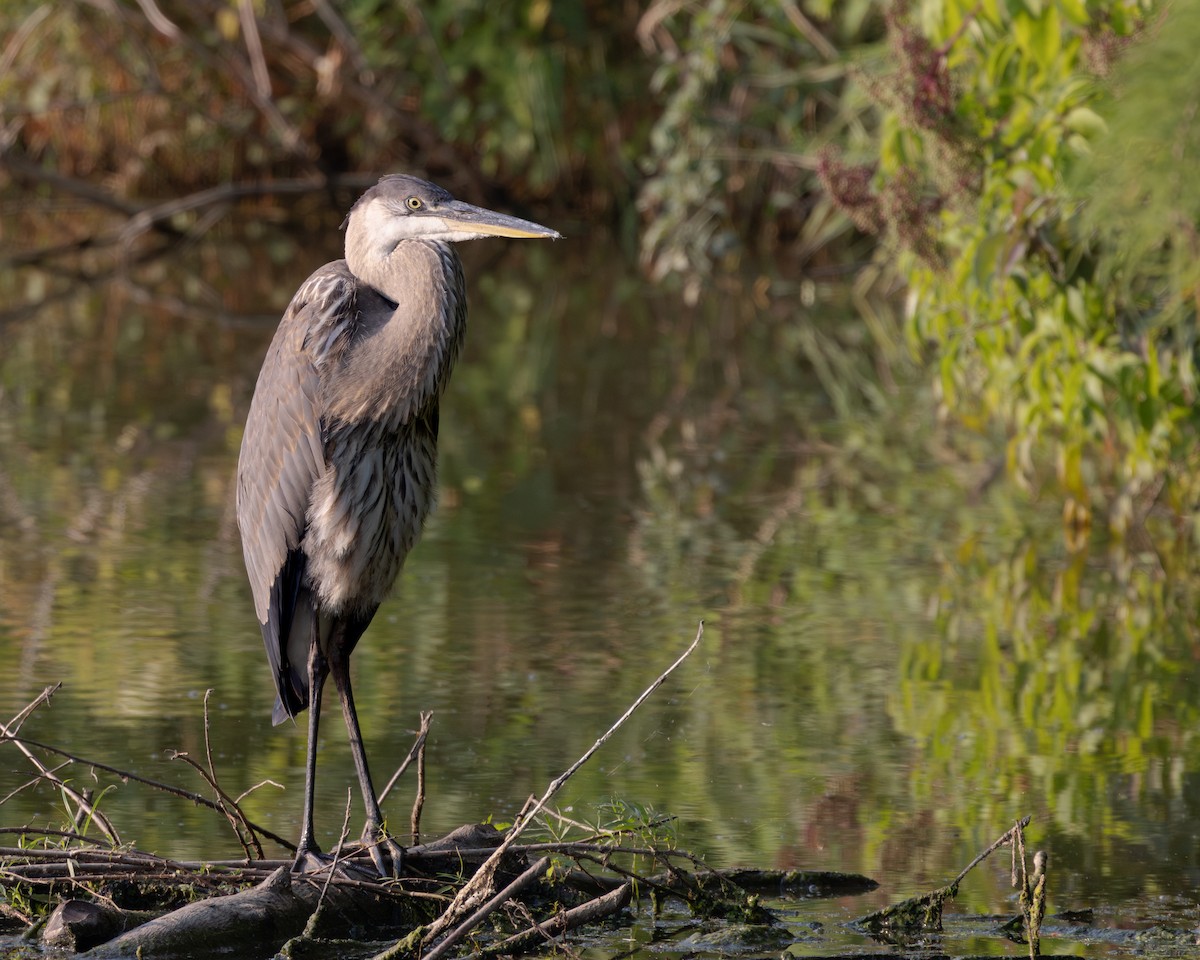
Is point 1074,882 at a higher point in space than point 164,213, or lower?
lower

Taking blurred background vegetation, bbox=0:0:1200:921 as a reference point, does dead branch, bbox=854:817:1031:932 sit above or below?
below

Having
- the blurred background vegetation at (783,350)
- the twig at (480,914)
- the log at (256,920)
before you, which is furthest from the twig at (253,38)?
the twig at (480,914)

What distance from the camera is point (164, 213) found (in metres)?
18.0

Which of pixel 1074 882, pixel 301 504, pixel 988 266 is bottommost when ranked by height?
pixel 1074 882

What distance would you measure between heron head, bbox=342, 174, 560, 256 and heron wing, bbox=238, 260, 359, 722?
158mm

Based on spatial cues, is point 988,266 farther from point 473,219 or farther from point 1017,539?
point 473,219

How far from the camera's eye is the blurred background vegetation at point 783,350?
697 centimetres

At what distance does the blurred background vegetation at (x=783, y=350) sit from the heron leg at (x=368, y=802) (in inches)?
53.0

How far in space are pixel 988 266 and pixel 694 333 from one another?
8.28 metres

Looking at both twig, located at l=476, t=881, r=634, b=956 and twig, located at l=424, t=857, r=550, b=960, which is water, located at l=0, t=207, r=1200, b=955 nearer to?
twig, located at l=476, t=881, r=634, b=956

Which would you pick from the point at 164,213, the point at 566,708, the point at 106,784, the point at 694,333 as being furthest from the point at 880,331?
the point at 106,784

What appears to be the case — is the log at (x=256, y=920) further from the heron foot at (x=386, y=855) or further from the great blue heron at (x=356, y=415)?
the great blue heron at (x=356, y=415)

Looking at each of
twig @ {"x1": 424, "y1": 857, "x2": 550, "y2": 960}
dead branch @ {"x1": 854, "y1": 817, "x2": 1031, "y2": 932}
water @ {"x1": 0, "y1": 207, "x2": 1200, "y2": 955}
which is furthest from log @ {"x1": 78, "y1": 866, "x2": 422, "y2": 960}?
dead branch @ {"x1": 854, "y1": 817, "x2": 1031, "y2": 932}

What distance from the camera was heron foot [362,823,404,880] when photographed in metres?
4.96
